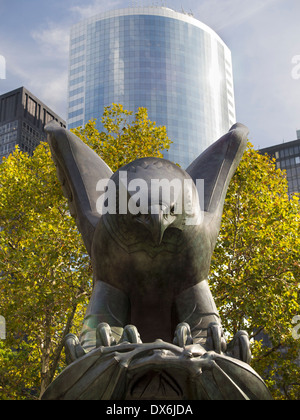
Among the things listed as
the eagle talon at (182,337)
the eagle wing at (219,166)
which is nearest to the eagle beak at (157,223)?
the eagle talon at (182,337)

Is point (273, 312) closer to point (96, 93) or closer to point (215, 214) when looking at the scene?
point (215, 214)

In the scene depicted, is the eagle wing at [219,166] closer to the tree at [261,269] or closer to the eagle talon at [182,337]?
the eagle talon at [182,337]

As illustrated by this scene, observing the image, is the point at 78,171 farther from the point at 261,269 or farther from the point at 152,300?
the point at 261,269

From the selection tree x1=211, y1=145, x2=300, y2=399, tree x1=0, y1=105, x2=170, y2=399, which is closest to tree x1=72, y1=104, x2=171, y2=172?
tree x1=0, y1=105, x2=170, y2=399

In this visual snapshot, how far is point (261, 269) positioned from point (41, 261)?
198 inches

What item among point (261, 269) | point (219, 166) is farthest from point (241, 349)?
point (261, 269)

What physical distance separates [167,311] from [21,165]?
422 inches

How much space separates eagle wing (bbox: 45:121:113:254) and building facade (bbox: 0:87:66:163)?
59974 mm

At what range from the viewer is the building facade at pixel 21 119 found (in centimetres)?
6259

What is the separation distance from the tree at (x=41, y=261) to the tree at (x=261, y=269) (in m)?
2.72

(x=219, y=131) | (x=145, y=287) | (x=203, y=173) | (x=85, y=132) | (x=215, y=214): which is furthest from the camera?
(x=219, y=131)

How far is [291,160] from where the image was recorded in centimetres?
6475

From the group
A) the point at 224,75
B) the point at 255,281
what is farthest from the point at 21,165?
the point at 224,75

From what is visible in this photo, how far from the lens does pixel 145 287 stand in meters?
3.38
